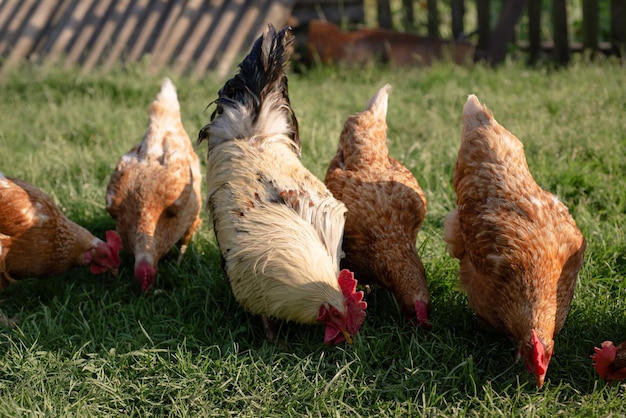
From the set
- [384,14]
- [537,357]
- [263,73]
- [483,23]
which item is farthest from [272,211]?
[384,14]

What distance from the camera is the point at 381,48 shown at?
7.05 metres

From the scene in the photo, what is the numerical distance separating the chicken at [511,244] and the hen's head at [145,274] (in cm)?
183

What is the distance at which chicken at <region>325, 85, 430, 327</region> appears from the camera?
11.1 feet

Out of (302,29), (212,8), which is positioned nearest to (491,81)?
(302,29)

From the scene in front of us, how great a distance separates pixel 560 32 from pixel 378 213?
15.1ft

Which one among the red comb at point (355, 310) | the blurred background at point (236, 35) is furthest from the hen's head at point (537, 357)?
the blurred background at point (236, 35)

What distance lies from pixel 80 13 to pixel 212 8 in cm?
158

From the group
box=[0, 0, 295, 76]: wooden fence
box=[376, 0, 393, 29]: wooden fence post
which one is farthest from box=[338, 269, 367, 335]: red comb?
box=[376, 0, 393, 29]: wooden fence post

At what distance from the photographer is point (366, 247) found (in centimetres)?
353

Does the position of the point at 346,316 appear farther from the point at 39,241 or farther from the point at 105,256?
the point at 39,241

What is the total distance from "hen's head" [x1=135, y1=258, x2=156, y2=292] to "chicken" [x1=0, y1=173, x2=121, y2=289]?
0.21m

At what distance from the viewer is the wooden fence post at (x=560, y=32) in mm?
6883

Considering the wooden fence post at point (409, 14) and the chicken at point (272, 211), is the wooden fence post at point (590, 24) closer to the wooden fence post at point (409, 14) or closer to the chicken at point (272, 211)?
the wooden fence post at point (409, 14)

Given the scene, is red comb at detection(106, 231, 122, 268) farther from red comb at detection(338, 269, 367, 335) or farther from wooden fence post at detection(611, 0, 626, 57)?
wooden fence post at detection(611, 0, 626, 57)
